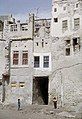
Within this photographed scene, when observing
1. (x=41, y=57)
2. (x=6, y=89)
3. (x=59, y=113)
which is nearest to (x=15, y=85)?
(x=6, y=89)

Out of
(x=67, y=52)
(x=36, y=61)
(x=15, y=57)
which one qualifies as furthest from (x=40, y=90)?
(x=67, y=52)

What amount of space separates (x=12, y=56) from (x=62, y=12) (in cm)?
887

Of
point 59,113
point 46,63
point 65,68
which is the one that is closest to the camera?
point 59,113

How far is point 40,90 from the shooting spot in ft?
144

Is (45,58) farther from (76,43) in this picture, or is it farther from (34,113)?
(34,113)

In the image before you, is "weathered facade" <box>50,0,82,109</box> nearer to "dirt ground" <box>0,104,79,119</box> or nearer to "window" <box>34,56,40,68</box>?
"dirt ground" <box>0,104,79,119</box>

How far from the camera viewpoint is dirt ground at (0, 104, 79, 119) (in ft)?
116

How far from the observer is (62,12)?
135 ft

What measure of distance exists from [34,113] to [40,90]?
23.0ft

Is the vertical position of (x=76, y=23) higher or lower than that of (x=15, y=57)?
higher

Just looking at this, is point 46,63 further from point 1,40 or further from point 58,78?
point 1,40

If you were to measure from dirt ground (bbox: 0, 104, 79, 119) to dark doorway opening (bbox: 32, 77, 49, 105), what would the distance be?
2.44m

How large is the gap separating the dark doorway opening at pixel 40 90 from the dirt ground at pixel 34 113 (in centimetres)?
244

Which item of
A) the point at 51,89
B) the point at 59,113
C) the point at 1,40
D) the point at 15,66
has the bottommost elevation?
the point at 59,113
